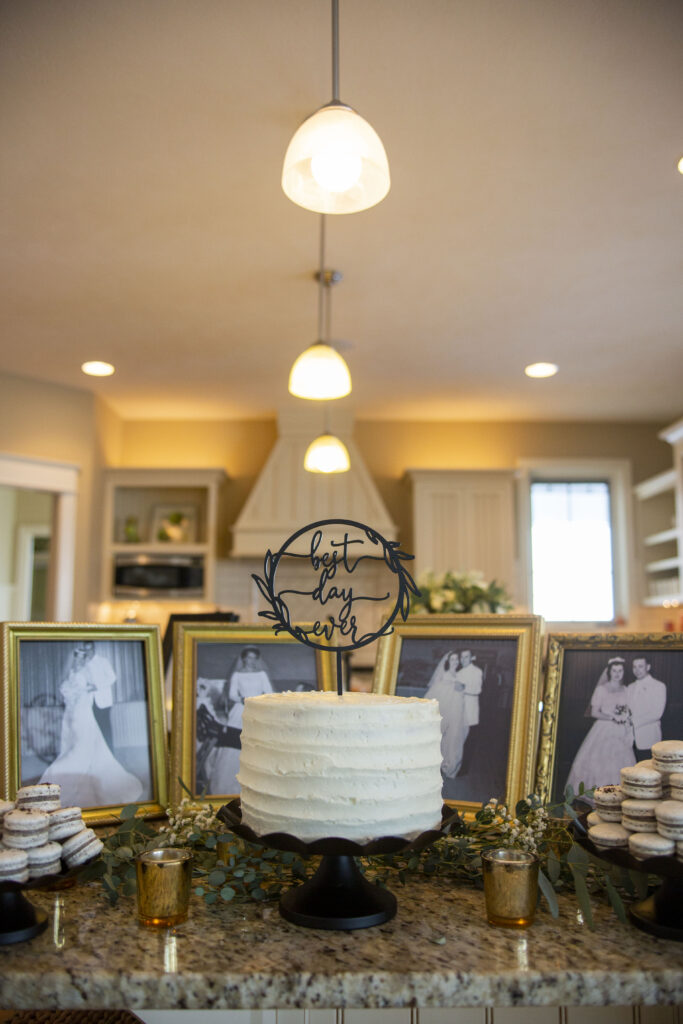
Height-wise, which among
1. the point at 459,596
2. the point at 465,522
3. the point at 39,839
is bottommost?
the point at 39,839

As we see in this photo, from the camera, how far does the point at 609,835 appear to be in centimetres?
93

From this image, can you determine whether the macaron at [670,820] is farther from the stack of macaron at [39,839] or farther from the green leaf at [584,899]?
the stack of macaron at [39,839]

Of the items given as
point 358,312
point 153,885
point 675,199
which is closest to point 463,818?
point 153,885

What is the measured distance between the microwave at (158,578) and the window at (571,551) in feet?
8.09

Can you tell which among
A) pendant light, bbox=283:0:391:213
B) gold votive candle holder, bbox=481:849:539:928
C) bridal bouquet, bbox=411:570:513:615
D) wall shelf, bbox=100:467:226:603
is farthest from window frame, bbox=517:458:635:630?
gold votive candle holder, bbox=481:849:539:928

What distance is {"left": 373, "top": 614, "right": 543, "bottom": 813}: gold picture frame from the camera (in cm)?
128

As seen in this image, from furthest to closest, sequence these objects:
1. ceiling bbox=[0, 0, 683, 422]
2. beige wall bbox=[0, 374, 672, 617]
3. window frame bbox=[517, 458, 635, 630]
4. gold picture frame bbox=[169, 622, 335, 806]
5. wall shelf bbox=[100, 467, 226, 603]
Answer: beige wall bbox=[0, 374, 672, 617] → window frame bbox=[517, 458, 635, 630] → wall shelf bbox=[100, 467, 226, 603] → ceiling bbox=[0, 0, 683, 422] → gold picture frame bbox=[169, 622, 335, 806]

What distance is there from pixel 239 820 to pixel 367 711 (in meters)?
0.24

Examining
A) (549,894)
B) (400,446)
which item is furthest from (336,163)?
(400,446)

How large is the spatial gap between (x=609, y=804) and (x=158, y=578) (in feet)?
15.2

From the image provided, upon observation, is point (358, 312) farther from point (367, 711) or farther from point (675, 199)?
point (367, 711)

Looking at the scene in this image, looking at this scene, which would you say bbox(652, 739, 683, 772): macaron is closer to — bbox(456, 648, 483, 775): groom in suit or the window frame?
bbox(456, 648, 483, 775): groom in suit

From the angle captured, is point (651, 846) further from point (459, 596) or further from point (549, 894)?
point (459, 596)

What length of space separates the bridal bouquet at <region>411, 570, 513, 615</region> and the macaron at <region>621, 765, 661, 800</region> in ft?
6.91
